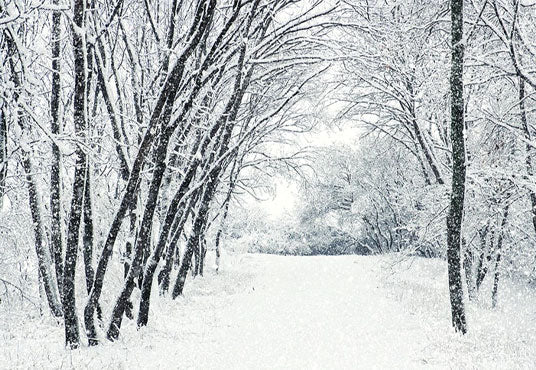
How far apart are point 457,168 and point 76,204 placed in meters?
5.89

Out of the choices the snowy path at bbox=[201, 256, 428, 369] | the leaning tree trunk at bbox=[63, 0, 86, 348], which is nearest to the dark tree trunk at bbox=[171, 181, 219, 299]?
the snowy path at bbox=[201, 256, 428, 369]

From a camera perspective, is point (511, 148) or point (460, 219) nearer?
point (460, 219)

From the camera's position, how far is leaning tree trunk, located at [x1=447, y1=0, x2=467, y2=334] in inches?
270

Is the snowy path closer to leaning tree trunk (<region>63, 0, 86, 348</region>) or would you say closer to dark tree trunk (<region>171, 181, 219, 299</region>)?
dark tree trunk (<region>171, 181, 219, 299</region>)

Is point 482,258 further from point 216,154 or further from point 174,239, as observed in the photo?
point 174,239

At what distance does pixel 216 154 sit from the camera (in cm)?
919

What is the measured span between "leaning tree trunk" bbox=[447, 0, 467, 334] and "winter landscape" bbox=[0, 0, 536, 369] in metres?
0.03

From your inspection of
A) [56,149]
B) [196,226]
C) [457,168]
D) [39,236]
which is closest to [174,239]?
[196,226]

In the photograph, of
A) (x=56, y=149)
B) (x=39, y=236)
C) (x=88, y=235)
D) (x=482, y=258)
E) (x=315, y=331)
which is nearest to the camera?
(x=56, y=149)

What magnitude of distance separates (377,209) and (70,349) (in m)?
31.3

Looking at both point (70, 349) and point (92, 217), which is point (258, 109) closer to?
point (92, 217)

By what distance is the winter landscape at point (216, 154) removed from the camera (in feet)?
18.1

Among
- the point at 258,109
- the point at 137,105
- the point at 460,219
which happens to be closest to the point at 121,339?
the point at 137,105

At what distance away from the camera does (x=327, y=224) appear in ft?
134
